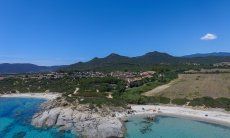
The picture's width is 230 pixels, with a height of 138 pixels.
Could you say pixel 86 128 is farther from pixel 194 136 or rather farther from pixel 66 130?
pixel 194 136

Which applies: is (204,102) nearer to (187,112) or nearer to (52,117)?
(187,112)

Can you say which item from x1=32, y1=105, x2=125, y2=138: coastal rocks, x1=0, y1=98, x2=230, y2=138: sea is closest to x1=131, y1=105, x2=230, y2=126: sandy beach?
x1=0, y1=98, x2=230, y2=138: sea

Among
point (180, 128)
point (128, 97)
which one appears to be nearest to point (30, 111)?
point (128, 97)

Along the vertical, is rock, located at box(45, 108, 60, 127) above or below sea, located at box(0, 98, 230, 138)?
above

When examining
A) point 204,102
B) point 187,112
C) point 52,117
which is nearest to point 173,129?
point 187,112

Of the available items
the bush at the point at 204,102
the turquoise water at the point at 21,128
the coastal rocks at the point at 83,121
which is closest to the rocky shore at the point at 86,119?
the coastal rocks at the point at 83,121

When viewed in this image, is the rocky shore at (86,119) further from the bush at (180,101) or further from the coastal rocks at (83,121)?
the bush at (180,101)

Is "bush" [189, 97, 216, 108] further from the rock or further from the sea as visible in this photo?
the rock
